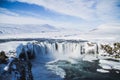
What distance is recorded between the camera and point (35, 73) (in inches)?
311

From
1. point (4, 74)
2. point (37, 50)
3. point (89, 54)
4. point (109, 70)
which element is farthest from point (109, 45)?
point (4, 74)

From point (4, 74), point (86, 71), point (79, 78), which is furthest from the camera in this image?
point (86, 71)

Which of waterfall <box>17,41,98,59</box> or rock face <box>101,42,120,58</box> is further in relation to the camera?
rock face <box>101,42,120,58</box>

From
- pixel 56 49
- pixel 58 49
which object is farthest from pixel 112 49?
pixel 56 49

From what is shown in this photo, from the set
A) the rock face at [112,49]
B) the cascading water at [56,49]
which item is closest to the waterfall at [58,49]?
the cascading water at [56,49]

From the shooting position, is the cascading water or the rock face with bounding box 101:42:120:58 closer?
the cascading water

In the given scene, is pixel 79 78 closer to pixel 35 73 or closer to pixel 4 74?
pixel 35 73

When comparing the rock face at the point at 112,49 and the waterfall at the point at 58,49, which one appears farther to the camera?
the rock face at the point at 112,49

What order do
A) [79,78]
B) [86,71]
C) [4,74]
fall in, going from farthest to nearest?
[86,71]
[79,78]
[4,74]

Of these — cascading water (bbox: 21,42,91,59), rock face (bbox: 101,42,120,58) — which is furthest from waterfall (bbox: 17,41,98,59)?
rock face (bbox: 101,42,120,58)

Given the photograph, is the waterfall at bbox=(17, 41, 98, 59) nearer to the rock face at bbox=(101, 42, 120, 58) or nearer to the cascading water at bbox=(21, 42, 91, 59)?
the cascading water at bbox=(21, 42, 91, 59)

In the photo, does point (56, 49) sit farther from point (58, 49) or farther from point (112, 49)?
point (112, 49)

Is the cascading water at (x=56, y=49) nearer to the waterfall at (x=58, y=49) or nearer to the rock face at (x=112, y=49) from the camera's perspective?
the waterfall at (x=58, y=49)

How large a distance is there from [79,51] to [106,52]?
7.94ft
